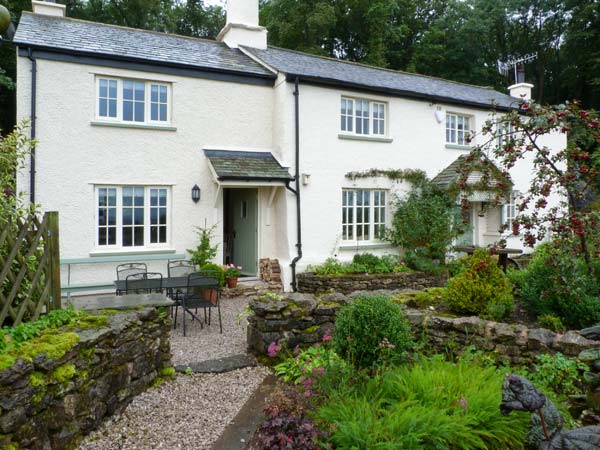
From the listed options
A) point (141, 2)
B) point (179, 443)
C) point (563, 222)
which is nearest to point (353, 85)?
point (563, 222)

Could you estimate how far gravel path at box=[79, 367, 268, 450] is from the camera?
4.06m

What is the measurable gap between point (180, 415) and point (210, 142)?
27.5 feet

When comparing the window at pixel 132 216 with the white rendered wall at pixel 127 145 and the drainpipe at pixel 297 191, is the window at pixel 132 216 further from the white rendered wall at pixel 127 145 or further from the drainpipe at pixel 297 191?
the drainpipe at pixel 297 191

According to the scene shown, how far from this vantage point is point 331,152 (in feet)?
41.2

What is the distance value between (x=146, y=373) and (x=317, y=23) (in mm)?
22652

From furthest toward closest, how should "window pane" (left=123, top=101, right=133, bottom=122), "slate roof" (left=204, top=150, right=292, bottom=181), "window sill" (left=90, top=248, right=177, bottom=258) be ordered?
1. "slate roof" (left=204, top=150, right=292, bottom=181)
2. "window pane" (left=123, top=101, right=133, bottom=122)
3. "window sill" (left=90, top=248, right=177, bottom=258)

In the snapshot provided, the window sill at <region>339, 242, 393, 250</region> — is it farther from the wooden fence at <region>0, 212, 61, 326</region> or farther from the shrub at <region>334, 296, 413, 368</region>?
the wooden fence at <region>0, 212, 61, 326</region>

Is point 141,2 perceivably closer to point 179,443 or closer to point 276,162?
point 276,162

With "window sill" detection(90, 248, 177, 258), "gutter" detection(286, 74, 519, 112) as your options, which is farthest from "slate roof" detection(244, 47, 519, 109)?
"window sill" detection(90, 248, 177, 258)

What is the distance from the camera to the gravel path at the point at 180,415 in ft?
13.3

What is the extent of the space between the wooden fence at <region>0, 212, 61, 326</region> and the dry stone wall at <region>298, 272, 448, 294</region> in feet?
24.8

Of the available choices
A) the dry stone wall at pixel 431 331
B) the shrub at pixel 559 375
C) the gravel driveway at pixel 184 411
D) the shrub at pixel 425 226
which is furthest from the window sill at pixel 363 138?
the shrub at pixel 559 375

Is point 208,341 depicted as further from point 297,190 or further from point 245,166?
point 297,190

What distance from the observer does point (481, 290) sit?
245 inches
